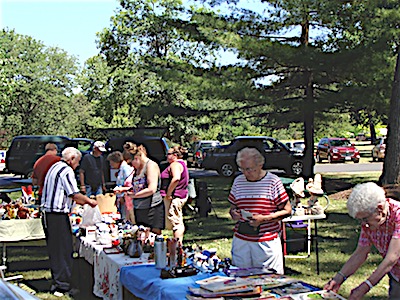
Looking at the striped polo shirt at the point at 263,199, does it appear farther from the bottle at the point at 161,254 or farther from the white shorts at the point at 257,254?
the bottle at the point at 161,254

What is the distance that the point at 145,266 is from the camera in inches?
168

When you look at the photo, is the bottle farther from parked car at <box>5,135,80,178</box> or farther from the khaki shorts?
parked car at <box>5,135,80,178</box>

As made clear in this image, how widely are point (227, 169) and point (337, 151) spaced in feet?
34.3

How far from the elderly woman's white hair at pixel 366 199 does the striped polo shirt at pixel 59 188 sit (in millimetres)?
3357

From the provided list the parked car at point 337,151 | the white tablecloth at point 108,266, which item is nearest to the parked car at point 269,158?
the parked car at point 337,151

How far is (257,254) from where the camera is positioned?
4.39 meters

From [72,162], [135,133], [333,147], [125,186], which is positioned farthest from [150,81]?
[72,162]

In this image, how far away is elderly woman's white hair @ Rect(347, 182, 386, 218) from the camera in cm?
312

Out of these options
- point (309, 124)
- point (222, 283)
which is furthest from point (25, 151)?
point (222, 283)

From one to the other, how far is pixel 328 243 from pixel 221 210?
438 centimetres

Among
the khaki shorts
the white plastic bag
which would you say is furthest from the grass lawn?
the white plastic bag

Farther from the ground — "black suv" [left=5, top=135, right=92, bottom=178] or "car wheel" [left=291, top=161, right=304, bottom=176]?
"black suv" [left=5, top=135, right=92, bottom=178]

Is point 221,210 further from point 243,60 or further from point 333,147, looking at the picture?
point 333,147

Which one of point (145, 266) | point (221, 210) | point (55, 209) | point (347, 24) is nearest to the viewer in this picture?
point (145, 266)
